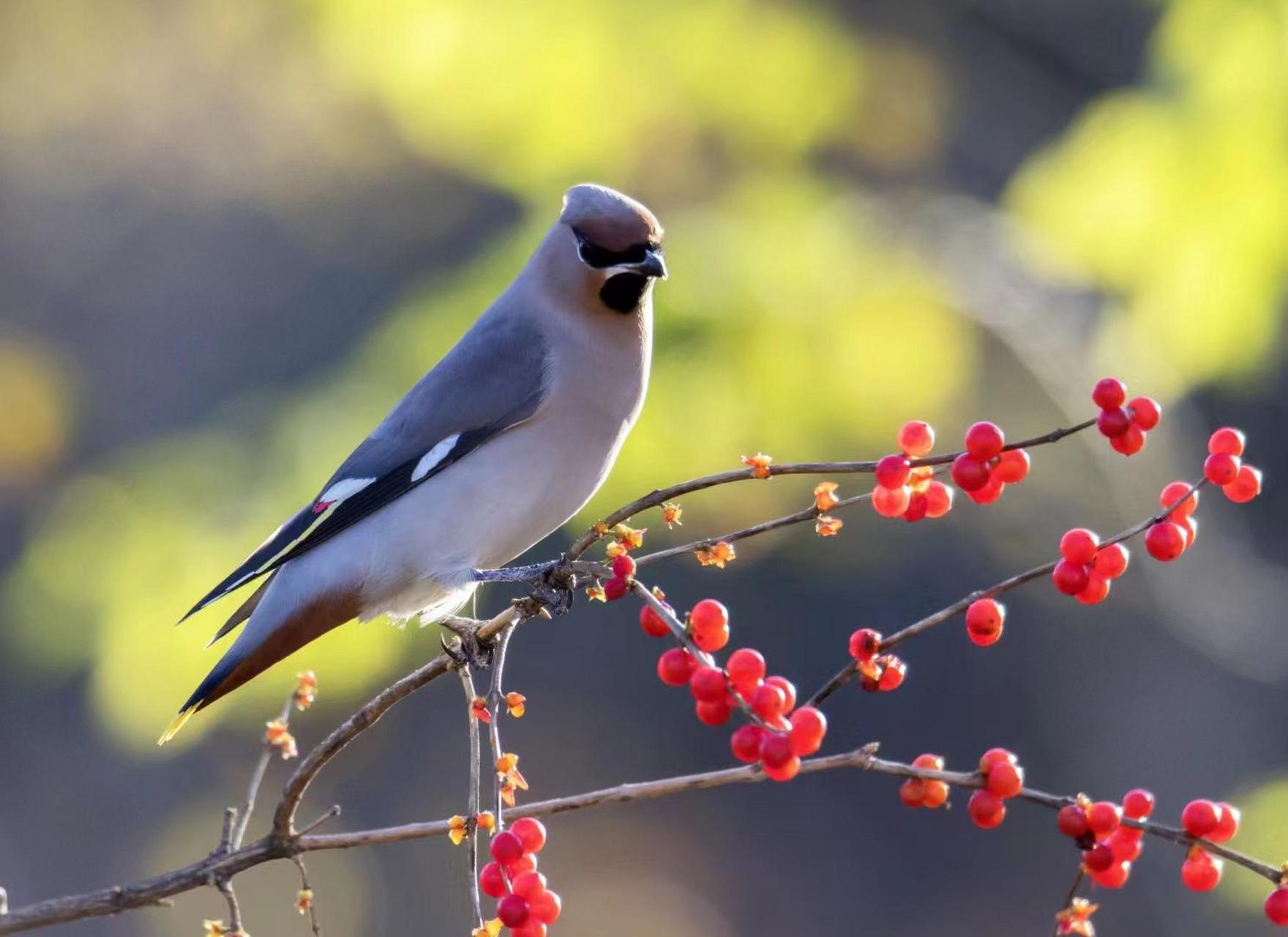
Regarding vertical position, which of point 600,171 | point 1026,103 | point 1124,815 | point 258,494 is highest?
point 1026,103

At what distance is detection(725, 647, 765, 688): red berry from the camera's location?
1.64m

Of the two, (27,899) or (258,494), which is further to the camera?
(27,899)

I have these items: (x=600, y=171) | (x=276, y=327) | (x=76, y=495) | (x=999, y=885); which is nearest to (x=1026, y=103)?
(x=600, y=171)

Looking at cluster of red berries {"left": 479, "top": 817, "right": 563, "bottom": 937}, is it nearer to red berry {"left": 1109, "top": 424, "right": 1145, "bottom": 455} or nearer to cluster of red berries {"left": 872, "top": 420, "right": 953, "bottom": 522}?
cluster of red berries {"left": 872, "top": 420, "right": 953, "bottom": 522}

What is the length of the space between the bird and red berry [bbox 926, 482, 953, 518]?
91 centimetres

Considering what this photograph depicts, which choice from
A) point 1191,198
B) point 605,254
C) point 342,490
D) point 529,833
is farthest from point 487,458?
point 1191,198

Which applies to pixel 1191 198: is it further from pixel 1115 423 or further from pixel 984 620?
pixel 984 620

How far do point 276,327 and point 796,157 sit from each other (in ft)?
15.4

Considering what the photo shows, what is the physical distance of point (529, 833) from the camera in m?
1.85

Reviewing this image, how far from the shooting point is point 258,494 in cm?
371

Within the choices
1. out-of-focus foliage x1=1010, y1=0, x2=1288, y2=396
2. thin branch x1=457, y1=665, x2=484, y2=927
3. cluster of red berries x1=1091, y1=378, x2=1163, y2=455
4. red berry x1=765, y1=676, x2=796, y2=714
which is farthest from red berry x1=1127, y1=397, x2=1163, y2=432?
out-of-focus foliage x1=1010, y1=0, x2=1288, y2=396

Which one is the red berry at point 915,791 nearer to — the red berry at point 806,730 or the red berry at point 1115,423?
the red berry at point 806,730

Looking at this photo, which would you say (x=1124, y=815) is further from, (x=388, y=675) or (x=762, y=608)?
(x=762, y=608)

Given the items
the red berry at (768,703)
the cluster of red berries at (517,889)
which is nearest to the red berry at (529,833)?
the cluster of red berries at (517,889)
